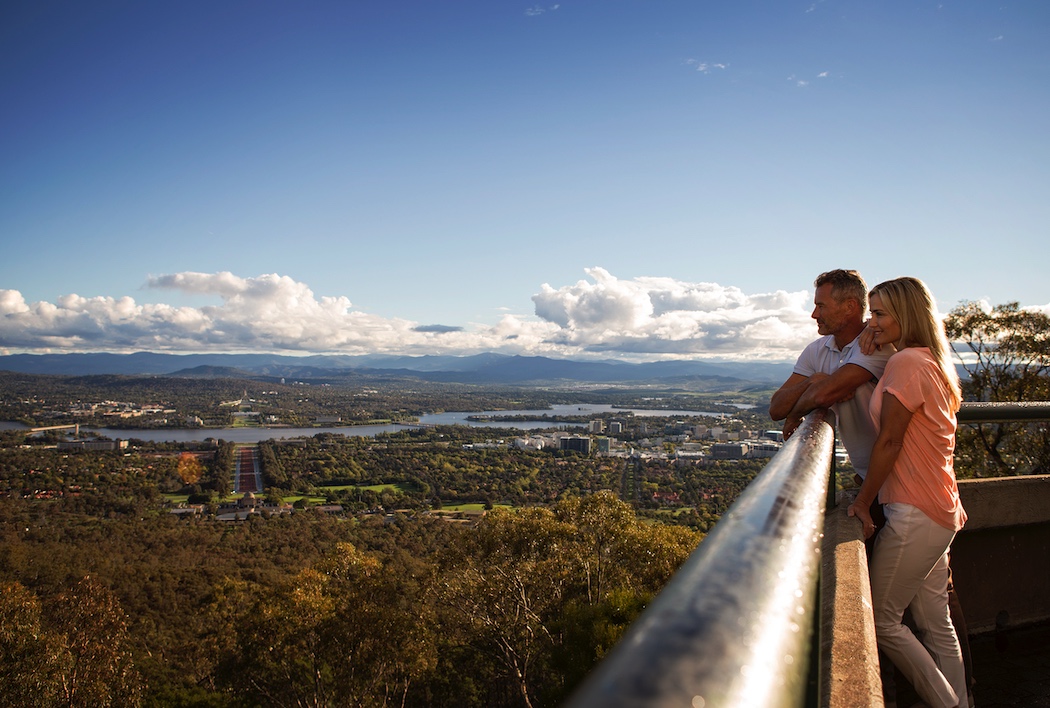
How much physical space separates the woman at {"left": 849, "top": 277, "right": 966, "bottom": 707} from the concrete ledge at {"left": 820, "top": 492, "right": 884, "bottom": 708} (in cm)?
23

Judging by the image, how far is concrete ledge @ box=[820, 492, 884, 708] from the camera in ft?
4.16

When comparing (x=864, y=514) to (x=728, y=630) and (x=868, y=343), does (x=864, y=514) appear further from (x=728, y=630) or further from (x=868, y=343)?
(x=728, y=630)

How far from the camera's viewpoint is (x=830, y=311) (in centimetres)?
316

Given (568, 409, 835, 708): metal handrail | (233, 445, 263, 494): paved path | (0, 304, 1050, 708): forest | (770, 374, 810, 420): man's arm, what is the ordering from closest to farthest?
(568, 409, 835, 708): metal handrail, (770, 374, 810, 420): man's arm, (0, 304, 1050, 708): forest, (233, 445, 263, 494): paved path

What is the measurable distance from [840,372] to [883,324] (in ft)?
0.86

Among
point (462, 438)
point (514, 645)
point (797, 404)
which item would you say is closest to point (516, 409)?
point (462, 438)

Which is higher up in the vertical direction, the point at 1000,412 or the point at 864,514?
the point at 1000,412

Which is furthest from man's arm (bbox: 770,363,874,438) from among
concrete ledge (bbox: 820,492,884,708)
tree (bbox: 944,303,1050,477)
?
tree (bbox: 944,303,1050,477)

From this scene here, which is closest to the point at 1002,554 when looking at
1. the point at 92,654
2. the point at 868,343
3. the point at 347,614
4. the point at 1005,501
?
the point at 1005,501

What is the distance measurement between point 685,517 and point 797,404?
26.8 m

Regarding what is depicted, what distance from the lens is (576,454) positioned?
63.2 meters

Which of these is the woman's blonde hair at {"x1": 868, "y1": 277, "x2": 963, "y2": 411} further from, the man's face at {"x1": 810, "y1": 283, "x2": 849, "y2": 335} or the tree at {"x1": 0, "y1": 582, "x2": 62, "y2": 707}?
the tree at {"x1": 0, "y1": 582, "x2": 62, "y2": 707}

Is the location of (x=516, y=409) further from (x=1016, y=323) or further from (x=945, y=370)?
(x=945, y=370)

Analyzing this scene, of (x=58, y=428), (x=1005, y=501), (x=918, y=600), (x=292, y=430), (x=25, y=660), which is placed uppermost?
(x=1005, y=501)
